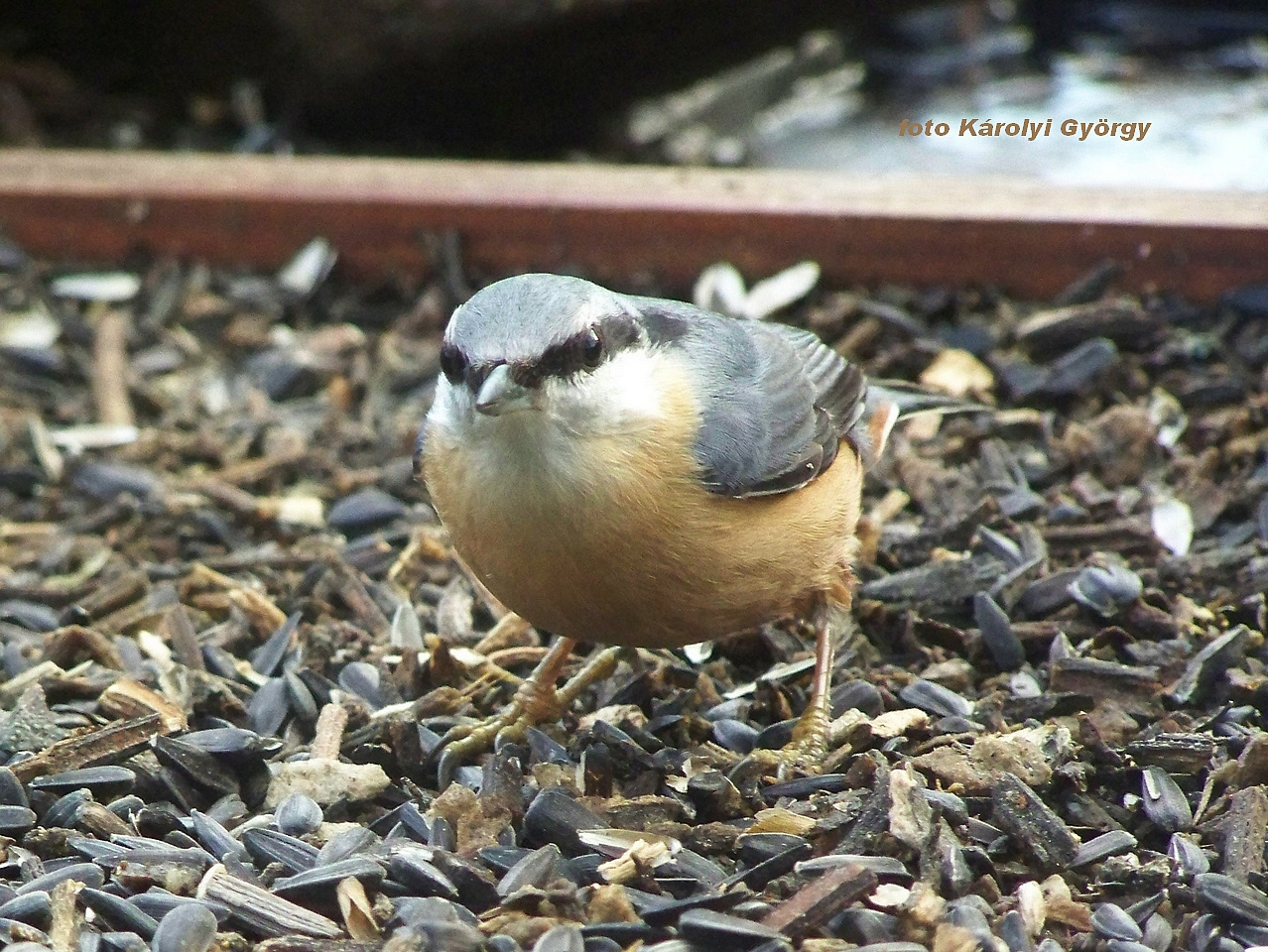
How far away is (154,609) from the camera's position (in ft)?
14.0

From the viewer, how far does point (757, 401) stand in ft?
12.6

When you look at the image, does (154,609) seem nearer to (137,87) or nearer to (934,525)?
(934,525)

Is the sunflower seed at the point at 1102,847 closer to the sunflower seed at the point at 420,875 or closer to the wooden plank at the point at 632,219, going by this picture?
the sunflower seed at the point at 420,875

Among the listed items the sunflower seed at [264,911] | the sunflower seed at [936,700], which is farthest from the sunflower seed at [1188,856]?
the sunflower seed at [264,911]

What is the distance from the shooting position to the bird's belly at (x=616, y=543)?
3.27 m

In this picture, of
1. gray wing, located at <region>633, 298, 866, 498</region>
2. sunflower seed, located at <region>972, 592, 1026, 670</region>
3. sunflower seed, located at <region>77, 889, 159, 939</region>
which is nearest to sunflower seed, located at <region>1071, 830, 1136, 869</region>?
sunflower seed, located at <region>972, 592, 1026, 670</region>

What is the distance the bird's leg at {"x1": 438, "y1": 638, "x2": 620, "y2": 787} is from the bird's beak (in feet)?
2.94

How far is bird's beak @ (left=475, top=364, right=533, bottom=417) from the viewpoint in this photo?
3.05 meters

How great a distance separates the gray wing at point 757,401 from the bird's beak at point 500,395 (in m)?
0.52

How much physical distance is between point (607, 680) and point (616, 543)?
90 centimetres

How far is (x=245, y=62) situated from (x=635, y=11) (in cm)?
201

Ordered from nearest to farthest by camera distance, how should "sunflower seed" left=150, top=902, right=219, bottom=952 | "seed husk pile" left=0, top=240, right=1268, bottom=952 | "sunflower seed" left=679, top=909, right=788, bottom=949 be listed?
1. "sunflower seed" left=679, top=909, right=788, bottom=949
2. "sunflower seed" left=150, top=902, right=219, bottom=952
3. "seed husk pile" left=0, top=240, right=1268, bottom=952

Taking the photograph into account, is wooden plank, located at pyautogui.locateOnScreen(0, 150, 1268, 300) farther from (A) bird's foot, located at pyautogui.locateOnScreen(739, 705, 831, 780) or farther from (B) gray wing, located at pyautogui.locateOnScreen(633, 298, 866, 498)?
(A) bird's foot, located at pyautogui.locateOnScreen(739, 705, 831, 780)

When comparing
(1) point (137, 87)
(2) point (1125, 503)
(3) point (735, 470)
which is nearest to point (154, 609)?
(3) point (735, 470)
